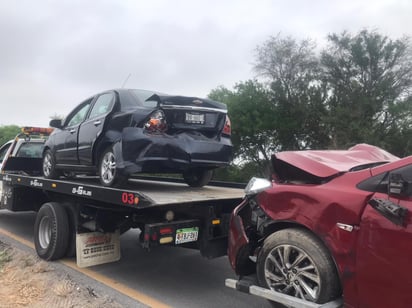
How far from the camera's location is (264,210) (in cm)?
389

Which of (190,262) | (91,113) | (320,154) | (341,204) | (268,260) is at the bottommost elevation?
(190,262)

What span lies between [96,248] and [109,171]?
102 cm

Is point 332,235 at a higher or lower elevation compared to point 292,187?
lower

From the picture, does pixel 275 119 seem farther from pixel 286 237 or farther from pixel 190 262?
pixel 286 237

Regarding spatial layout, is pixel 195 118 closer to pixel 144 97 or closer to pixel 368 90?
pixel 144 97

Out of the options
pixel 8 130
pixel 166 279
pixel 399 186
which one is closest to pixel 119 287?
pixel 166 279

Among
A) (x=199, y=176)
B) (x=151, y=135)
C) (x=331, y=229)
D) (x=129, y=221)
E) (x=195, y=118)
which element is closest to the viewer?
(x=331, y=229)

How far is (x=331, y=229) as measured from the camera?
3283mm

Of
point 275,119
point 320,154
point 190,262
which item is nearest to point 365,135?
point 275,119

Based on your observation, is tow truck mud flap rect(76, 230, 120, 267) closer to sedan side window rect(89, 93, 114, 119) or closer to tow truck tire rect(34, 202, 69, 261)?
tow truck tire rect(34, 202, 69, 261)

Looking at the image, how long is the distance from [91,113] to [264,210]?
397 cm

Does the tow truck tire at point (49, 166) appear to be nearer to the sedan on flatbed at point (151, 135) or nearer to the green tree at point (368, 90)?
the sedan on flatbed at point (151, 135)

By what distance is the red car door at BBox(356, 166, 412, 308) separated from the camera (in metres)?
2.88

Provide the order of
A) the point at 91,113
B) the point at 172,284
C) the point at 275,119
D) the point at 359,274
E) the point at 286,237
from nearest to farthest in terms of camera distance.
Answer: the point at 359,274, the point at 286,237, the point at 172,284, the point at 91,113, the point at 275,119
